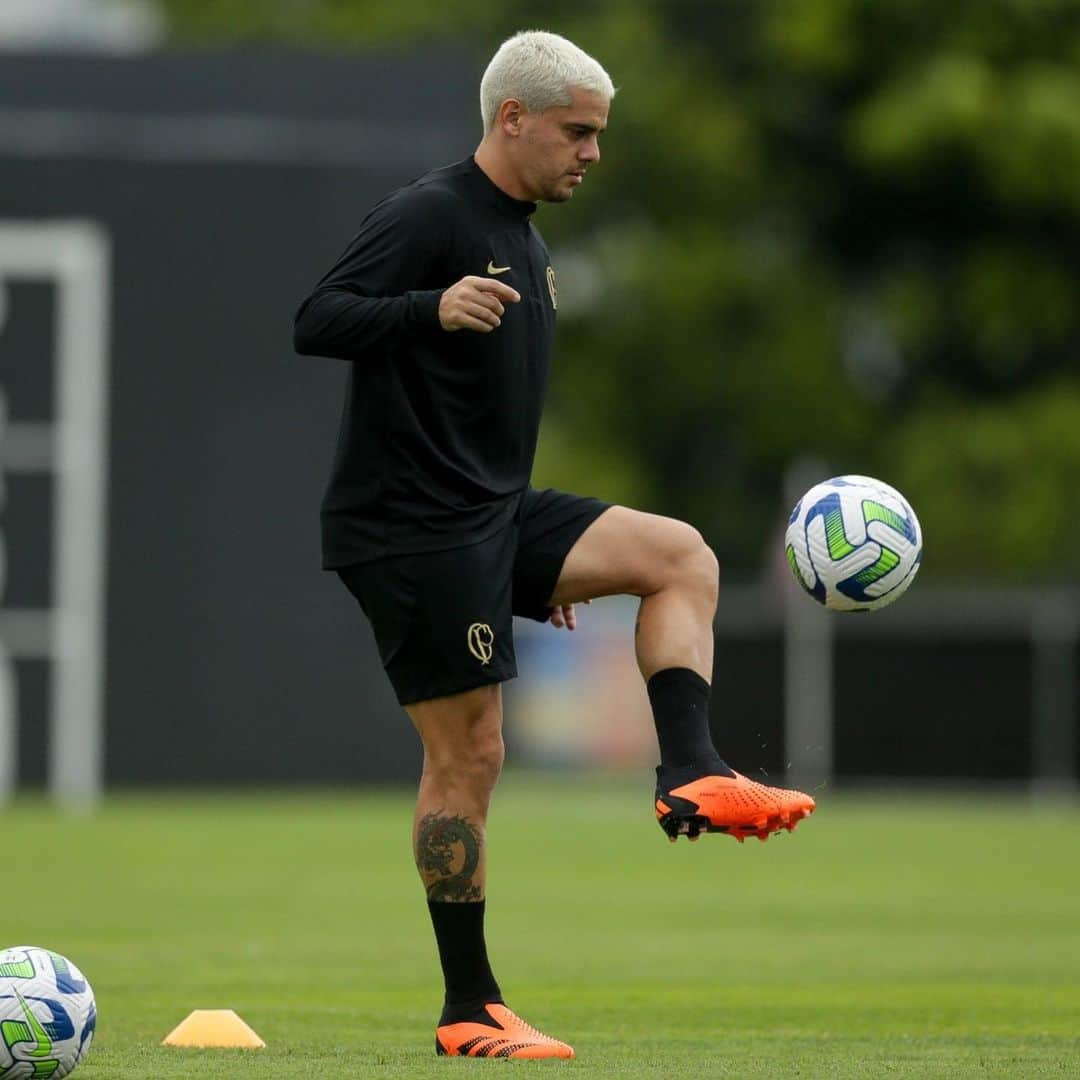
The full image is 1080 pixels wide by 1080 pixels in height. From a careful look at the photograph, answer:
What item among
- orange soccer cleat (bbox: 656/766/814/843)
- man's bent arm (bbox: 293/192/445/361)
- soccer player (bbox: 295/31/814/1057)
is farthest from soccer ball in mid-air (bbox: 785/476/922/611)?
man's bent arm (bbox: 293/192/445/361)

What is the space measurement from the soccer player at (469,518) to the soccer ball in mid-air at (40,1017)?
1112 mm

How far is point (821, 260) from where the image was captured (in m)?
35.0

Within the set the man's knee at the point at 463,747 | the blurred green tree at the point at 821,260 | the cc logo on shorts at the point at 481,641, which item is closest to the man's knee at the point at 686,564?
the cc logo on shorts at the point at 481,641

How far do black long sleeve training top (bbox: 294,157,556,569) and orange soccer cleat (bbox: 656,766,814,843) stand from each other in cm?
86

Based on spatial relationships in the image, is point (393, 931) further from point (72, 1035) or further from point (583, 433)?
point (583, 433)

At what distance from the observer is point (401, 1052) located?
6672 mm

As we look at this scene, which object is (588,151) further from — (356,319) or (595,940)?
(595,940)

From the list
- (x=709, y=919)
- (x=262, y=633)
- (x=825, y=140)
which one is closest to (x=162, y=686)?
(x=262, y=633)

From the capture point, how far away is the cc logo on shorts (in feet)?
22.0

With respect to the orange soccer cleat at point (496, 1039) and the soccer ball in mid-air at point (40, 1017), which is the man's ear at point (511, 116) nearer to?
the orange soccer cleat at point (496, 1039)

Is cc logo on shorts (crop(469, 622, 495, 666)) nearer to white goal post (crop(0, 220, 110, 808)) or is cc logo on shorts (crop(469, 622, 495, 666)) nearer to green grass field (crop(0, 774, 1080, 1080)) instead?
green grass field (crop(0, 774, 1080, 1080))

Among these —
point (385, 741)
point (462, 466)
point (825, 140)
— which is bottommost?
point (385, 741)

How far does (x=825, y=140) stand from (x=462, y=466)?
2869cm

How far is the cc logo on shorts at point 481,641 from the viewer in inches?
264
